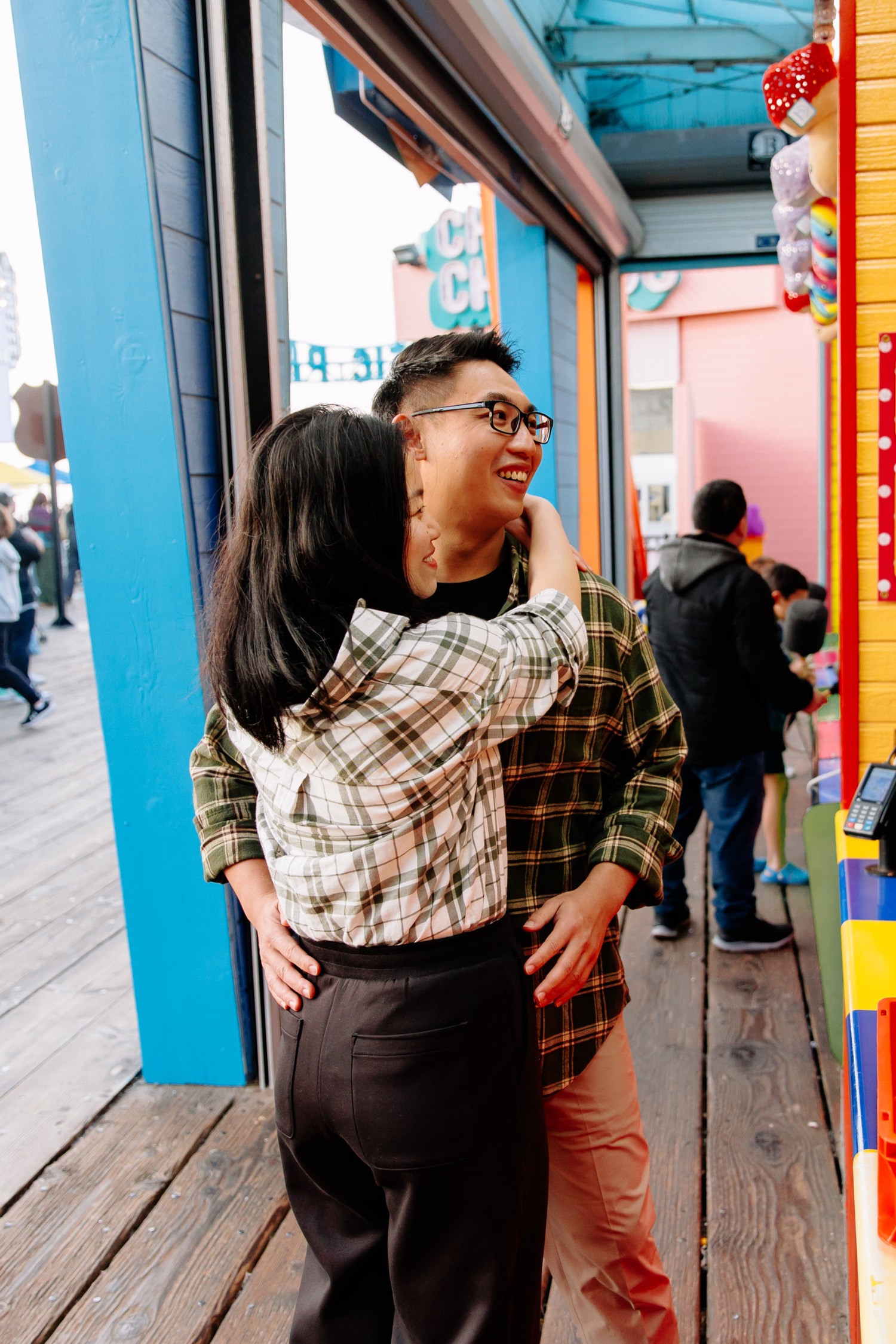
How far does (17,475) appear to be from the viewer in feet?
39.0

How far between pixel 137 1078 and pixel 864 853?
6.22 ft

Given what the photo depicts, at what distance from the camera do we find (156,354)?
2.15m

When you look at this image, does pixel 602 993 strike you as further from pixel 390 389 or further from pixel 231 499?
pixel 231 499

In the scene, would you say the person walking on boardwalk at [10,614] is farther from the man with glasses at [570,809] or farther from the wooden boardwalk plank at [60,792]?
the man with glasses at [570,809]

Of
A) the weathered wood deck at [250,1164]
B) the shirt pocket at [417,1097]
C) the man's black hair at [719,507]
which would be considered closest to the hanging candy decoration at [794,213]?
the man's black hair at [719,507]

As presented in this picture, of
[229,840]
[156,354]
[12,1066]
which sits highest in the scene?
[156,354]

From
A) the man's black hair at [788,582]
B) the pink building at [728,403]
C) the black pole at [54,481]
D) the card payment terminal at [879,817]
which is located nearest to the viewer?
the card payment terminal at [879,817]

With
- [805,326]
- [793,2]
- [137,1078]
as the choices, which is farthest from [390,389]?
[805,326]

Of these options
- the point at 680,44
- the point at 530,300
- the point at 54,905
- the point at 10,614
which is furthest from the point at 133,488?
the point at 10,614

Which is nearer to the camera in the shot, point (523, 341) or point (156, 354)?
point (156, 354)

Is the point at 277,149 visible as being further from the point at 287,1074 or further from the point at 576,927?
the point at 287,1074

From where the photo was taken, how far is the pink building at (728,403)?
10188 mm

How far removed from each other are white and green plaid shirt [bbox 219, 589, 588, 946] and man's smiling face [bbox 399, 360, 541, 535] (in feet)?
0.89

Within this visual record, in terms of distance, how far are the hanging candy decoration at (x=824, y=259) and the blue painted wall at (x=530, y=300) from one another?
7.27 ft
